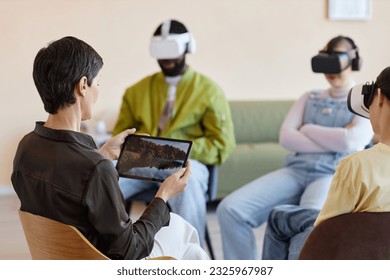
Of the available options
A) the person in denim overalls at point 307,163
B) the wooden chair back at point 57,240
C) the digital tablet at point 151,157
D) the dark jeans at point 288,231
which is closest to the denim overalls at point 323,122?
the person in denim overalls at point 307,163

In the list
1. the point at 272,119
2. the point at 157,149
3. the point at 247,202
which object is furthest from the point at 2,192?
the point at 272,119

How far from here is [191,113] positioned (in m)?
2.88

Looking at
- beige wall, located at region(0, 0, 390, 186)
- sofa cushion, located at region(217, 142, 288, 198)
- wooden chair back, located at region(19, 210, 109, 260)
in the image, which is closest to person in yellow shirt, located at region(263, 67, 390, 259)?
wooden chair back, located at region(19, 210, 109, 260)

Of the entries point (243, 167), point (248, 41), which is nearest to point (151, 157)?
point (243, 167)

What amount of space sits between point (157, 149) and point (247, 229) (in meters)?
0.99

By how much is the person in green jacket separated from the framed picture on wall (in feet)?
6.71

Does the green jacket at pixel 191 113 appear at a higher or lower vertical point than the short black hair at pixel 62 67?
lower

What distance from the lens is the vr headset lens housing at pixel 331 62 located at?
8.46 ft

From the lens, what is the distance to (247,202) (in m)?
2.70

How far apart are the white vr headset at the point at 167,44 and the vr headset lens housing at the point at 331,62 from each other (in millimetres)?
603

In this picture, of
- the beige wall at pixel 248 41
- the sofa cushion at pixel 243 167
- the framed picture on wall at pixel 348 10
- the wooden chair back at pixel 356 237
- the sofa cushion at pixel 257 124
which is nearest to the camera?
the wooden chair back at pixel 356 237

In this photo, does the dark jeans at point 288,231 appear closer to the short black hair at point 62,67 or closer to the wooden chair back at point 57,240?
the wooden chair back at point 57,240

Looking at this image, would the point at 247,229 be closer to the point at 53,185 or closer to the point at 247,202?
the point at 247,202

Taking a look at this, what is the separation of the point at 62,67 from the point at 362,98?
0.83m
